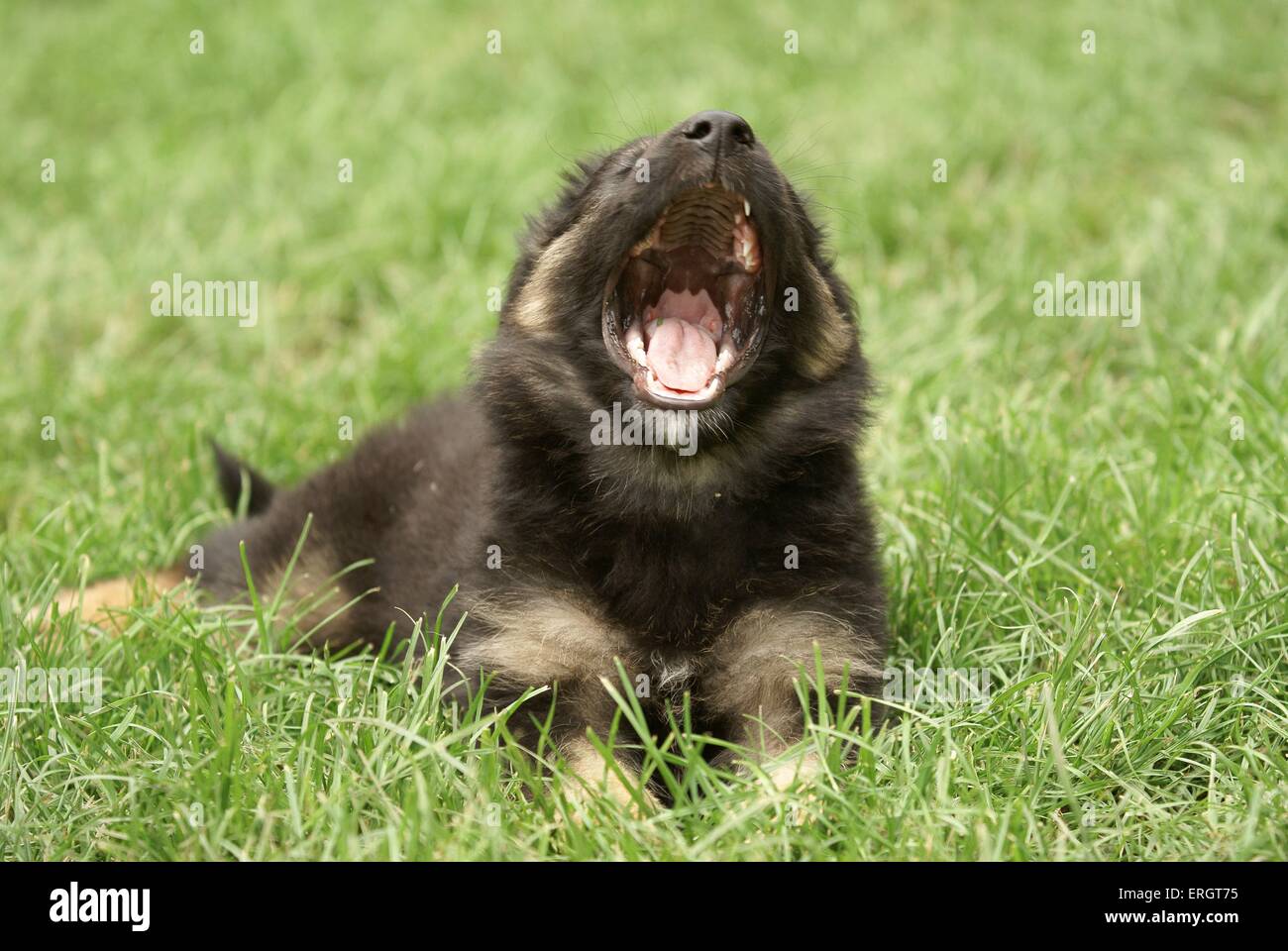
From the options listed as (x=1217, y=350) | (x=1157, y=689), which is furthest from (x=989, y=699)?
(x=1217, y=350)

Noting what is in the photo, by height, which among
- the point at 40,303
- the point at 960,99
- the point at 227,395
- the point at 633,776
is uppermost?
the point at 960,99

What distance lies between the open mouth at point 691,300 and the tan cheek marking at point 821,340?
0.42 ft

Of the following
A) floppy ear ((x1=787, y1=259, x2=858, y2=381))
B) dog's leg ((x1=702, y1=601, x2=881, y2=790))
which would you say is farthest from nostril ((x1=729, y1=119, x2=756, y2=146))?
dog's leg ((x1=702, y1=601, x2=881, y2=790))

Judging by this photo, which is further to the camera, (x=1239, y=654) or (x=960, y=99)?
(x=960, y=99)

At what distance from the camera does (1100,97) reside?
7.38 meters

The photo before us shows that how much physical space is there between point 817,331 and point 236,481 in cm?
227

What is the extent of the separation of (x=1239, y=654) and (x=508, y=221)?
432cm

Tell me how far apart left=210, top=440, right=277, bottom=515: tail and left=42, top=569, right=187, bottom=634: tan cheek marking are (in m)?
0.32

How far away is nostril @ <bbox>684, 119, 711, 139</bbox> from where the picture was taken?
10.5 feet

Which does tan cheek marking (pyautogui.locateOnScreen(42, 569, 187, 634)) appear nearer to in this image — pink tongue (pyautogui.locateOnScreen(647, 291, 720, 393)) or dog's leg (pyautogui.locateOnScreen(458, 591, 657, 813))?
dog's leg (pyautogui.locateOnScreen(458, 591, 657, 813))

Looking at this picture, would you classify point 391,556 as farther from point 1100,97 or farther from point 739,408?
point 1100,97

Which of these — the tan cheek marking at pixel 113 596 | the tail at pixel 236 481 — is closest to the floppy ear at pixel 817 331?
the tan cheek marking at pixel 113 596

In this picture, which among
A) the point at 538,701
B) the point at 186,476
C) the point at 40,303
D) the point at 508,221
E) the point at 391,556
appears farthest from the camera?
the point at 508,221

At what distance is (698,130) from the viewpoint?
10.5ft
